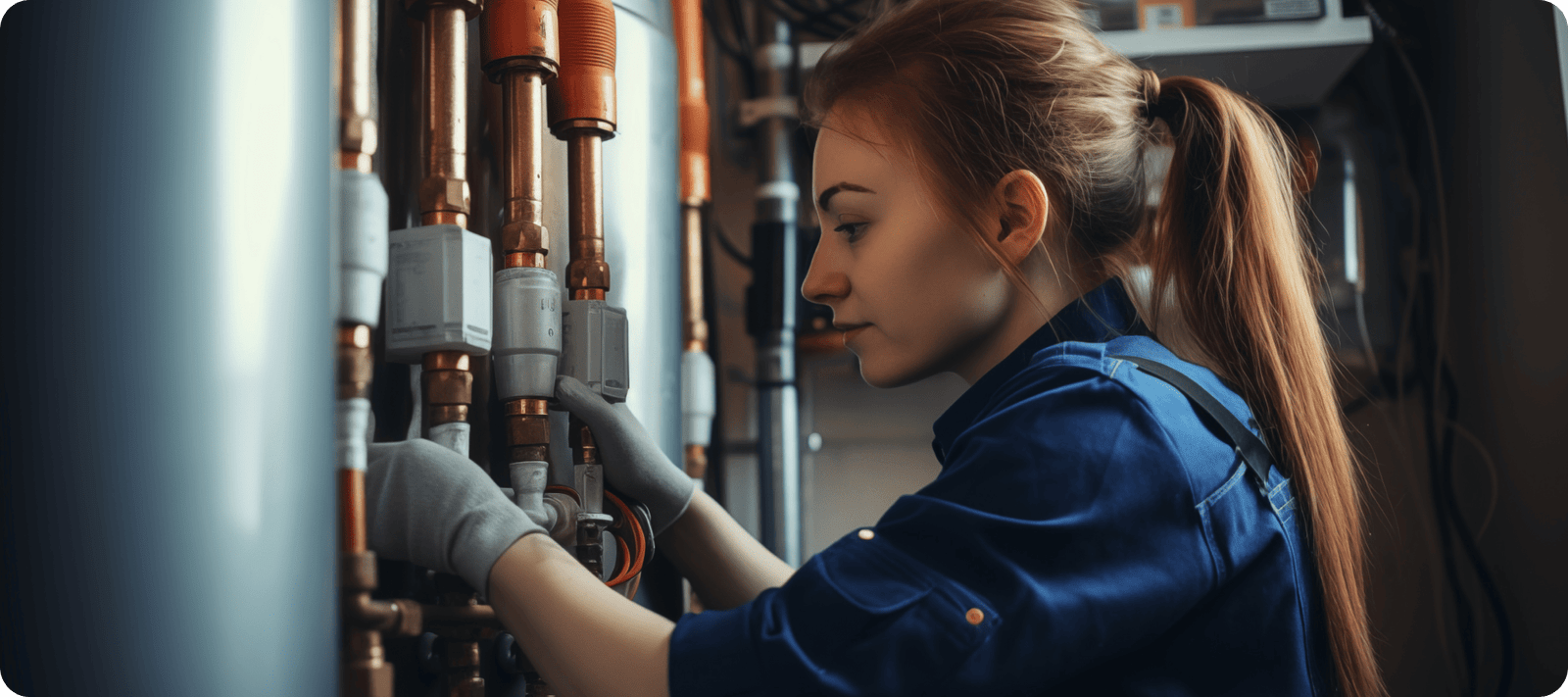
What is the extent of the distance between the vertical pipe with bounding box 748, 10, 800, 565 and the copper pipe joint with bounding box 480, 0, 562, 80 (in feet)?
1.96

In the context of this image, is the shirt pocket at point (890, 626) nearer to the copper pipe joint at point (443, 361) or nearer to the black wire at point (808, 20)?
the copper pipe joint at point (443, 361)

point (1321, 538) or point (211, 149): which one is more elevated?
point (211, 149)

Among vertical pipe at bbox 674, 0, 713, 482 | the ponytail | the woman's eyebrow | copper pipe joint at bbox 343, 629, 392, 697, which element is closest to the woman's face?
the woman's eyebrow

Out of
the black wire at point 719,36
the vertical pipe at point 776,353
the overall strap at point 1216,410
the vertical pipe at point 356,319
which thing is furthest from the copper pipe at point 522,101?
the black wire at point 719,36

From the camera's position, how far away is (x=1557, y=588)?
1131mm

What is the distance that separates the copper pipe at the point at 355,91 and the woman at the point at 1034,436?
15 cm

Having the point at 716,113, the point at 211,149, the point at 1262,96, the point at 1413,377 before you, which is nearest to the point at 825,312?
the point at 716,113

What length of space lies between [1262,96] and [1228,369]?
74 cm

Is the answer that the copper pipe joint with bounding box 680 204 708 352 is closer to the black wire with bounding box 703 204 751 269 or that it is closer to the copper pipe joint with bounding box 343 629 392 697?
the black wire with bounding box 703 204 751 269

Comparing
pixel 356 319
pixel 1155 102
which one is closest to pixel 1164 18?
pixel 1155 102

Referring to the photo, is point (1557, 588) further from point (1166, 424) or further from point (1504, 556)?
point (1166, 424)

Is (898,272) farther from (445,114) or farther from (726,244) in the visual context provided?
Result: (726,244)

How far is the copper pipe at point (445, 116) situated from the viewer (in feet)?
1.95

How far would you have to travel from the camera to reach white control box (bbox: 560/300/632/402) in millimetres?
702
